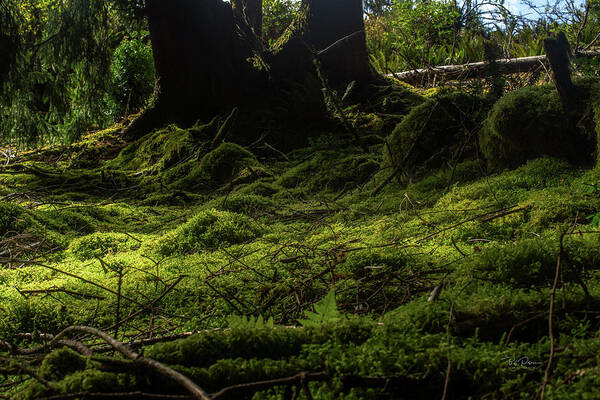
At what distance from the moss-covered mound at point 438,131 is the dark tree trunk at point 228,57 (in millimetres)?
4568

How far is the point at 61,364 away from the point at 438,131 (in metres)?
4.75

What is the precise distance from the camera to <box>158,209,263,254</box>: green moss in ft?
13.7

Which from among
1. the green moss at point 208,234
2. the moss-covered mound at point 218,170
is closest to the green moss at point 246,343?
the green moss at point 208,234

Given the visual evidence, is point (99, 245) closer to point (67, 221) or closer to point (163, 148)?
point (67, 221)

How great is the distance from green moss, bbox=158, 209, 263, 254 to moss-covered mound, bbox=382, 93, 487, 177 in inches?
77.6

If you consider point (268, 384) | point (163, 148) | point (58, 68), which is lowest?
point (268, 384)

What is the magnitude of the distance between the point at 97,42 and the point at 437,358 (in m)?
8.99

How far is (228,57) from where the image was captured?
9711mm

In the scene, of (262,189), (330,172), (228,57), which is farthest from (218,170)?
(228,57)

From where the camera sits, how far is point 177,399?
1241 millimetres

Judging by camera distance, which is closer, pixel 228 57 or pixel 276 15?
pixel 228 57

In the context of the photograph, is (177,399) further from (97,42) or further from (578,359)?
(97,42)

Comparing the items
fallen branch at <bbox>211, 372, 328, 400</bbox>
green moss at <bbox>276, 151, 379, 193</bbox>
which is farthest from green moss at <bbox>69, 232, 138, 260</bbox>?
fallen branch at <bbox>211, 372, 328, 400</bbox>

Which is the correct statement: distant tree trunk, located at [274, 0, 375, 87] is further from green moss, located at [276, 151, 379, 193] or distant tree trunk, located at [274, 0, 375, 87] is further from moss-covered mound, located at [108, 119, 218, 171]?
green moss, located at [276, 151, 379, 193]
